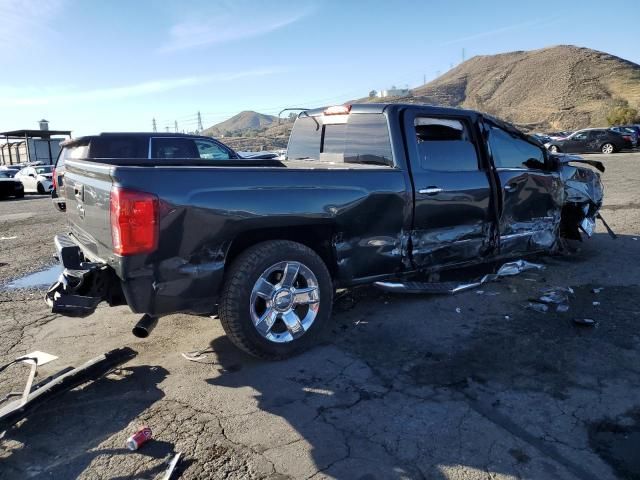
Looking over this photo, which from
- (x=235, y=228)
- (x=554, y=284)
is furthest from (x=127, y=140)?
(x=554, y=284)

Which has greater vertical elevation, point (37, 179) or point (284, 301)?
point (37, 179)

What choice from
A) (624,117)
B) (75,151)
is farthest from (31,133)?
(624,117)

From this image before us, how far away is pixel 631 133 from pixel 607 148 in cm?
162

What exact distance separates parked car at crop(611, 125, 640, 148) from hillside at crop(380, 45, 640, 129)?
99.4ft

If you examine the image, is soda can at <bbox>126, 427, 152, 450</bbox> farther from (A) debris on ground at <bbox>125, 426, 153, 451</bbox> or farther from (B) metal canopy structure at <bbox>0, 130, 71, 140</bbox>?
(B) metal canopy structure at <bbox>0, 130, 71, 140</bbox>

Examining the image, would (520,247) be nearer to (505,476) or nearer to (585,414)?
(585,414)

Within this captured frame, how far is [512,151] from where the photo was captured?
18.4ft

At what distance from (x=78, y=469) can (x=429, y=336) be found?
9.09ft

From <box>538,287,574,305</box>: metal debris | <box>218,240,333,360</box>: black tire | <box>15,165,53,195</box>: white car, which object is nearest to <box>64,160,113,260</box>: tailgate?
<box>218,240,333,360</box>: black tire

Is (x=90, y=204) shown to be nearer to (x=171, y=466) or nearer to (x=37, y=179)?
(x=171, y=466)

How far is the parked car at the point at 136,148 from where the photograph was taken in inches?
365

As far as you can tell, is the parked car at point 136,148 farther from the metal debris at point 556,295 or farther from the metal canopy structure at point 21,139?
the metal canopy structure at point 21,139

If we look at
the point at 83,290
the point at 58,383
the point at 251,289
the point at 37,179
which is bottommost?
the point at 58,383

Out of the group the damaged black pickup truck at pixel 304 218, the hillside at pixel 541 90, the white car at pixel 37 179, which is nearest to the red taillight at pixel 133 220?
the damaged black pickup truck at pixel 304 218
